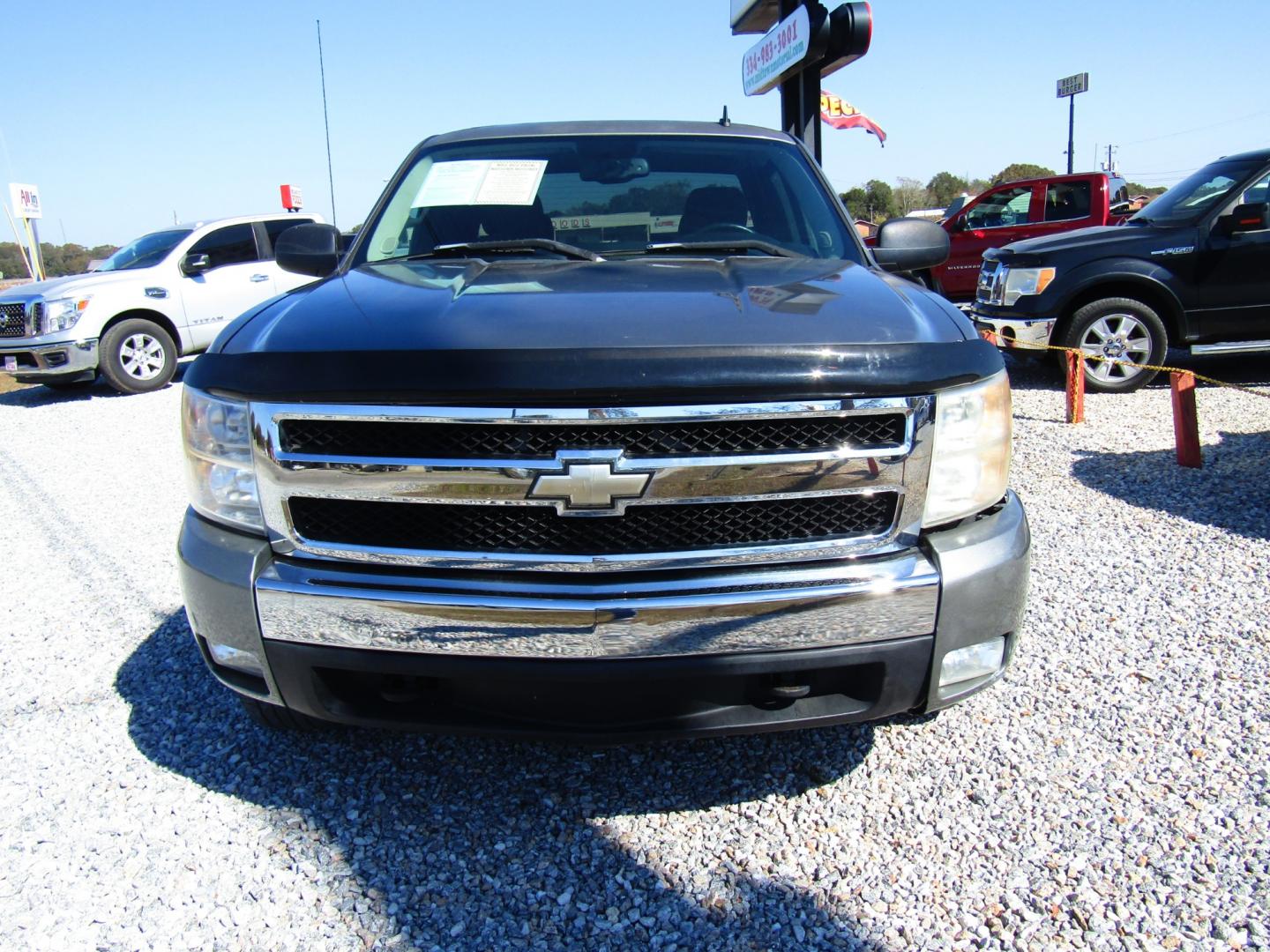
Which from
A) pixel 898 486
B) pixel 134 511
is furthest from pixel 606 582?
pixel 134 511

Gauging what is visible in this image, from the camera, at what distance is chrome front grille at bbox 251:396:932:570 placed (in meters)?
1.84

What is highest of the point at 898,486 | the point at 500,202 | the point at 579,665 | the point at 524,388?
the point at 500,202

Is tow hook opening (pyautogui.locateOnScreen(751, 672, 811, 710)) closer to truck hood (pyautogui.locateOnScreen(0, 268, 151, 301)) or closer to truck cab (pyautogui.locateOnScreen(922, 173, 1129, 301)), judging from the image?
truck hood (pyautogui.locateOnScreen(0, 268, 151, 301))

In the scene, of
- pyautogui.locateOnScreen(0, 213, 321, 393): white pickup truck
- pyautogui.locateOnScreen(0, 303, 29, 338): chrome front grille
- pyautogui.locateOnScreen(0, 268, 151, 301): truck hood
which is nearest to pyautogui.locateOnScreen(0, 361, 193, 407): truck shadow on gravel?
pyautogui.locateOnScreen(0, 213, 321, 393): white pickup truck

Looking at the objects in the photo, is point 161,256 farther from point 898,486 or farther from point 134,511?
point 898,486

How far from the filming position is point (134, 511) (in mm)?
5324

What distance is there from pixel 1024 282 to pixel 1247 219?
163 cm

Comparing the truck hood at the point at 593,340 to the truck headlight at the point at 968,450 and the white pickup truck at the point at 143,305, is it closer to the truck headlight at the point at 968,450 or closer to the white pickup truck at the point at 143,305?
the truck headlight at the point at 968,450

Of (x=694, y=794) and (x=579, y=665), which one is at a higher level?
(x=579, y=665)

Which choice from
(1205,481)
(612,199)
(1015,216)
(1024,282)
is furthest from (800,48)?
(612,199)

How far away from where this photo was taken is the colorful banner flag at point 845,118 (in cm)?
1662

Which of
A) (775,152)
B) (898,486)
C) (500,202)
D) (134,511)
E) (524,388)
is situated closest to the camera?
(524,388)

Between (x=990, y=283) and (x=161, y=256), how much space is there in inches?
348

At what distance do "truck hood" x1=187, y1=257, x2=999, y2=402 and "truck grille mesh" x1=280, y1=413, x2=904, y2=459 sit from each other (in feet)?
0.24
